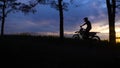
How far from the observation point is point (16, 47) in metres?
21.0

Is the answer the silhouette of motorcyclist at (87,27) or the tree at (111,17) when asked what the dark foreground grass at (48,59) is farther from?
the tree at (111,17)

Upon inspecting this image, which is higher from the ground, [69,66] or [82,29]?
[82,29]

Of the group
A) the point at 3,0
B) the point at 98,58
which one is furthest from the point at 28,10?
the point at 98,58

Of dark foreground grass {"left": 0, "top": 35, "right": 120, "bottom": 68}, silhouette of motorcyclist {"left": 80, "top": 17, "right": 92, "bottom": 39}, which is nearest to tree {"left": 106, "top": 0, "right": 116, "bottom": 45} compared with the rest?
silhouette of motorcyclist {"left": 80, "top": 17, "right": 92, "bottom": 39}

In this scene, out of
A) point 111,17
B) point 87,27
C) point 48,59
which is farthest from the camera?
point 111,17

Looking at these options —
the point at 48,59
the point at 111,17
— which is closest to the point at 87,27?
the point at 111,17

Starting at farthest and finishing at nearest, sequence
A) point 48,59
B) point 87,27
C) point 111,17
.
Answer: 1. point 111,17
2. point 87,27
3. point 48,59

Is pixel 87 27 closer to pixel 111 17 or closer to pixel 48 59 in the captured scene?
pixel 111 17

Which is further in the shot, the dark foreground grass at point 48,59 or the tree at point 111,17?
the tree at point 111,17

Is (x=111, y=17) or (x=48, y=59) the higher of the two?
(x=111, y=17)

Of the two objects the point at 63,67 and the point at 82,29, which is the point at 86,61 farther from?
the point at 82,29

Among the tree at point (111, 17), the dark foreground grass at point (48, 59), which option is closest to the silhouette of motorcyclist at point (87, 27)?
the tree at point (111, 17)

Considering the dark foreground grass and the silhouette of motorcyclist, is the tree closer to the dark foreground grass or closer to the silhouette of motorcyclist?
the silhouette of motorcyclist

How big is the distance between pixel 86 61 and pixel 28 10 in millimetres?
17632
